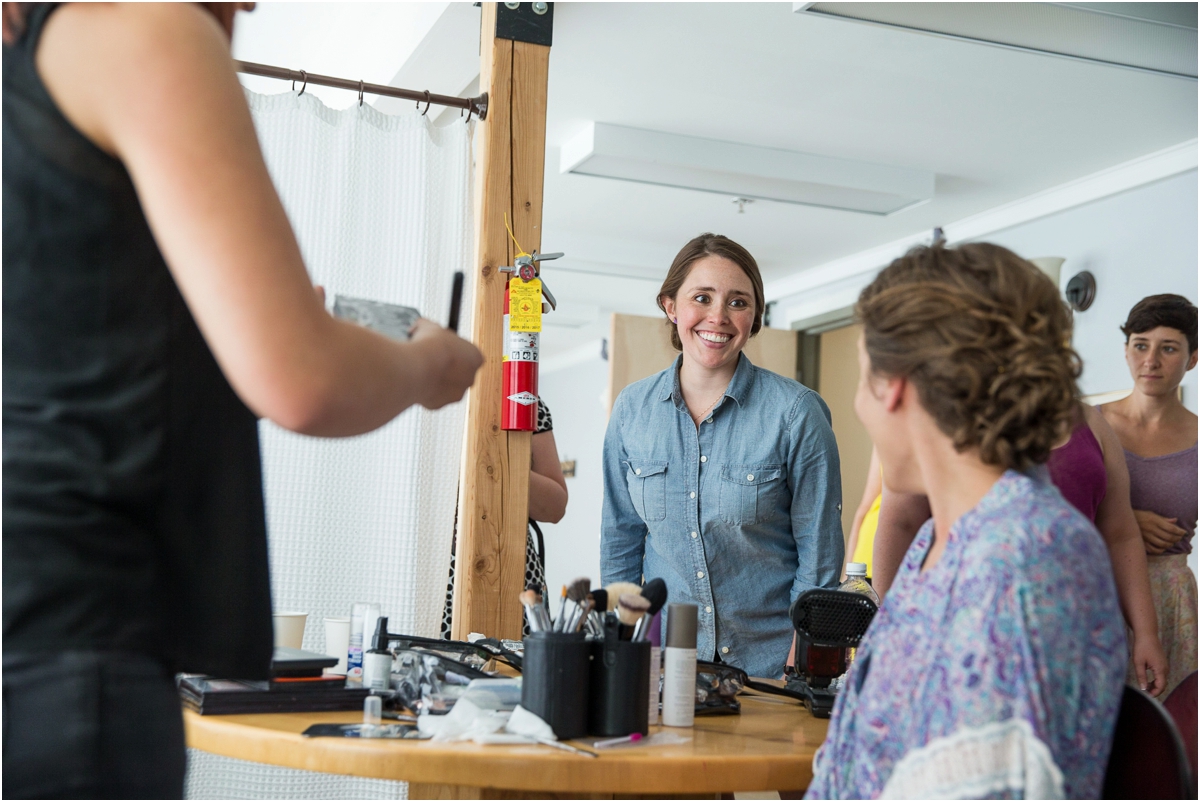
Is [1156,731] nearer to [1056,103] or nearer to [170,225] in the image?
[170,225]

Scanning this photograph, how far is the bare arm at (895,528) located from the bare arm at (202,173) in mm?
1208

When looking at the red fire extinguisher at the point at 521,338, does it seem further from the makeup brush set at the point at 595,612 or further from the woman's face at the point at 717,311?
the makeup brush set at the point at 595,612

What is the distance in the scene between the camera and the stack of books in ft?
4.37

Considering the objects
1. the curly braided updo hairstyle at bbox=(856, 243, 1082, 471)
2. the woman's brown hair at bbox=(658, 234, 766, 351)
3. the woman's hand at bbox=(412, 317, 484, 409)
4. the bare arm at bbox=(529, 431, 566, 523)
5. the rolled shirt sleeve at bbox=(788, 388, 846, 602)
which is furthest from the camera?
the bare arm at bbox=(529, 431, 566, 523)

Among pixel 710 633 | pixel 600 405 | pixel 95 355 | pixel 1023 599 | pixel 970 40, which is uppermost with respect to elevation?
pixel 970 40

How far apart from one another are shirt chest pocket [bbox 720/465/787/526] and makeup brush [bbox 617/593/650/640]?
0.95 m

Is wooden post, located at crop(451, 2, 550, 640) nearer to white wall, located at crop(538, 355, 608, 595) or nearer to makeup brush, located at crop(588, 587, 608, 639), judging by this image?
makeup brush, located at crop(588, 587, 608, 639)

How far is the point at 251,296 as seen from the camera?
74cm

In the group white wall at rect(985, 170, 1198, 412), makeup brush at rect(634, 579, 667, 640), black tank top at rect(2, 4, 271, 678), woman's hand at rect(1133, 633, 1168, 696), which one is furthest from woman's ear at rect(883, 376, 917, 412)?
white wall at rect(985, 170, 1198, 412)

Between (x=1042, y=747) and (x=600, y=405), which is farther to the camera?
(x=600, y=405)

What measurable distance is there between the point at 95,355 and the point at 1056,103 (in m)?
4.12

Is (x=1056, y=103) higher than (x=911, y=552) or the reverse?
higher

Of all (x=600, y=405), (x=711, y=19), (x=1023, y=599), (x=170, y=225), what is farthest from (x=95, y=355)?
(x=600, y=405)

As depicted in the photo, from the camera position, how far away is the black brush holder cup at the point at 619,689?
4.32 feet
